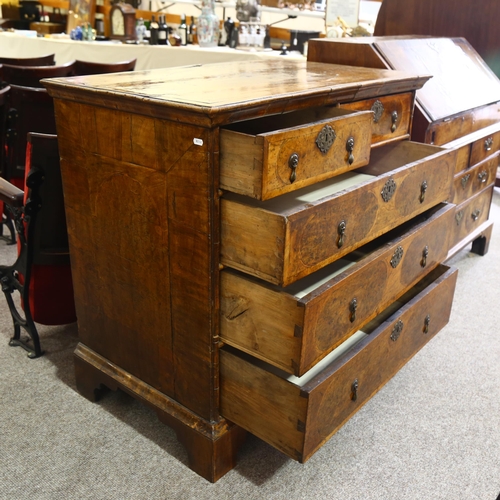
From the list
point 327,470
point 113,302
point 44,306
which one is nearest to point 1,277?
point 44,306

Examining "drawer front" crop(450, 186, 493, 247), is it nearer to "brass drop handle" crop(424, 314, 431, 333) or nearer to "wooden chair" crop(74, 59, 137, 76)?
"brass drop handle" crop(424, 314, 431, 333)

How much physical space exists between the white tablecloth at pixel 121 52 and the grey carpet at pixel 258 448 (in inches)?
88.1

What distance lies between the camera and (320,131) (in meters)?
1.20

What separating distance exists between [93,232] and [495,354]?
1430 millimetres

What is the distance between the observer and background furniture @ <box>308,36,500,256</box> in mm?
1981

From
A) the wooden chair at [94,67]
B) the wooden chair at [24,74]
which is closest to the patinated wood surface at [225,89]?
the wooden chair at [24,74]

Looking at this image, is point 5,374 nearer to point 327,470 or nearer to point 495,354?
point 327,470

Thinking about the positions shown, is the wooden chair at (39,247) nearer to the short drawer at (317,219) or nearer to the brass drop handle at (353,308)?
the short drawer at (317,219)

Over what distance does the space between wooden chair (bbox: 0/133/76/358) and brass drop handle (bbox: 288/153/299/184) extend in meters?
0.73

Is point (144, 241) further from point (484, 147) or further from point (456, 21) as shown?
point (456, 21)

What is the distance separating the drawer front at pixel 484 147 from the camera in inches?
92.5

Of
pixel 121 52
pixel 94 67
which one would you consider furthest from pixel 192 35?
pixel 94 67

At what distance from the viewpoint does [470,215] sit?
2.52 meters

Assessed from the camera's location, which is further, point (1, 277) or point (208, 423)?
point (1, 277)
